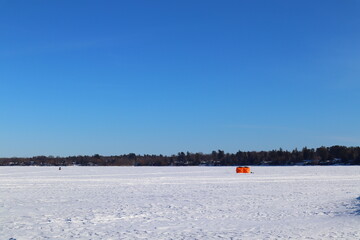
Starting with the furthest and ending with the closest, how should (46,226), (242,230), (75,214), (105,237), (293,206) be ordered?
(293,206) < (75,214) < (46,226) < (242,230) < (105,237)

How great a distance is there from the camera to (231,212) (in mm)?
13672

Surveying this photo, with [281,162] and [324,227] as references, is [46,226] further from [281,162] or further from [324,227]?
[281,162]

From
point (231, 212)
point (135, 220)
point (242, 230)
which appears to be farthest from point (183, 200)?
point (242, 230)

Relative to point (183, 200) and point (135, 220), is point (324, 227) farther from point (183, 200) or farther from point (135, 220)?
point (183, 200)

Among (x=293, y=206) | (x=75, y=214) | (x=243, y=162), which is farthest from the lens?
(x=243, y=162)

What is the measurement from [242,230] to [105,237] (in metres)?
3.45

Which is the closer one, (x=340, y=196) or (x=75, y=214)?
(x=75, y=214)

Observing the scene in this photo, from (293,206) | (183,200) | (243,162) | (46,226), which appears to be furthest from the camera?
(243,162)

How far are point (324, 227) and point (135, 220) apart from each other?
530 centimetres

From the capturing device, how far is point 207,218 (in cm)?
1245

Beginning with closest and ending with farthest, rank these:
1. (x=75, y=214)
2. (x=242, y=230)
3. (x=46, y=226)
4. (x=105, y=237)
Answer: (x=105, y=237) < (x=242, y=230) < (x=46, y=226) < (x=75, y=214)

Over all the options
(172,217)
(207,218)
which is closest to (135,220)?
(172,217)

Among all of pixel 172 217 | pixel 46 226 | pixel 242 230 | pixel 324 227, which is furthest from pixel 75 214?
pixel 324 227

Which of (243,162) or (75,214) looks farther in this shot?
(243,162)
